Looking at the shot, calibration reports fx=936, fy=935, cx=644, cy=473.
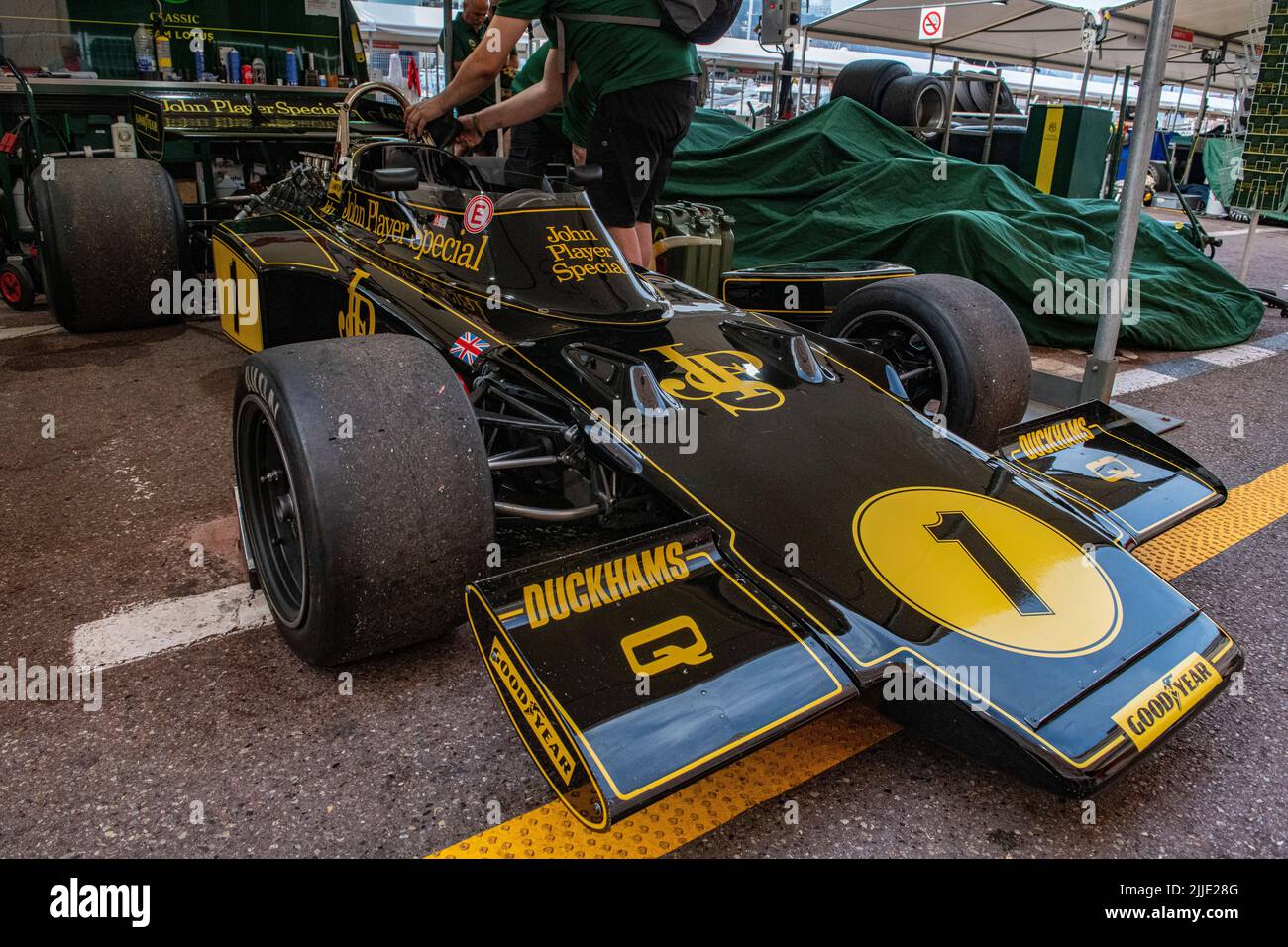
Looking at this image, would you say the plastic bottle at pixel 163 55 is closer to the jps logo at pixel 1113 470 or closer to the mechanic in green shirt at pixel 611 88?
the mechanic in green shirt at pixel 611 88

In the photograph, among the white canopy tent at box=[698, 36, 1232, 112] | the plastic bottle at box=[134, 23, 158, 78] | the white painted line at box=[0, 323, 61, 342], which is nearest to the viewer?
the white painted line at box=[0, 323, 61, 342]

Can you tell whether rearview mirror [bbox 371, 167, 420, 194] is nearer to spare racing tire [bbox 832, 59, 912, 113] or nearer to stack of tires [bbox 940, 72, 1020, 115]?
spare racing tire [bbox 832, 59, 912, 113]

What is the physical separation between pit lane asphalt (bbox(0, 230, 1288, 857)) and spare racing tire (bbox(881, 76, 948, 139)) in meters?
8.94

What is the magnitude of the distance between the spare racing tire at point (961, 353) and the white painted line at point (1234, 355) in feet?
9.98

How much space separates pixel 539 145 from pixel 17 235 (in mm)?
3055

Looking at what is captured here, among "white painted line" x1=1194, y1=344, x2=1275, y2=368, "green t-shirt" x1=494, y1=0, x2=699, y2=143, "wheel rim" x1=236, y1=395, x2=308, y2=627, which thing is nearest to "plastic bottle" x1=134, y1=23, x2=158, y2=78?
"green t-shirt" x1=494, y1=0, x2=699, y2=143

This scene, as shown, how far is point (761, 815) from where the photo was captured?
175cm

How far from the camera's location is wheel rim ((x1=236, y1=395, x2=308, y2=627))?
7.17ft

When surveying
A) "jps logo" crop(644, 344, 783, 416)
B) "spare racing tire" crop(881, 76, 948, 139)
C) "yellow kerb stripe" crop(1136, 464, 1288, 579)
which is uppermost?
"spare racing tire" crop(881, 76, 948, 139)

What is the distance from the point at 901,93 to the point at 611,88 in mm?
8322

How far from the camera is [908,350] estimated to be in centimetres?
323

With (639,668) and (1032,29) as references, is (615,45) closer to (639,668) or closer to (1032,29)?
(639,668)

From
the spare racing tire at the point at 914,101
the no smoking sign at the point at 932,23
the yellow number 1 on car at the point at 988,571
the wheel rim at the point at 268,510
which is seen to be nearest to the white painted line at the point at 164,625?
the wheel rim at the point at 268,510
